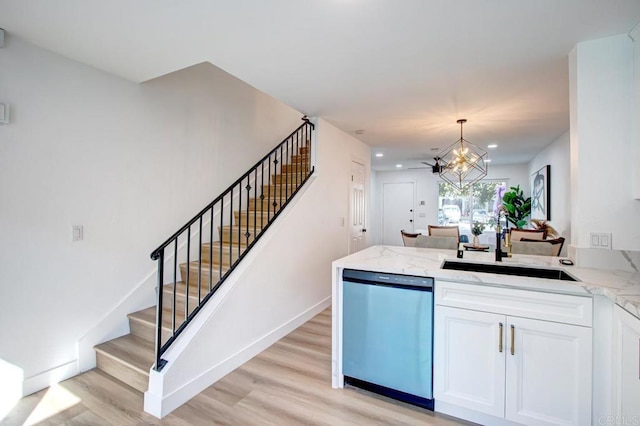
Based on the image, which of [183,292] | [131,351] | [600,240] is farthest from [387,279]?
[131,351]

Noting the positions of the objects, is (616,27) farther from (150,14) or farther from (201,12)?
(150,14)

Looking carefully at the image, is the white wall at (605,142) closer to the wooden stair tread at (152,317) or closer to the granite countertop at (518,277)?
the granite countertop at (518,277)

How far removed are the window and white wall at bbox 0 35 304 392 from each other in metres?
7.21

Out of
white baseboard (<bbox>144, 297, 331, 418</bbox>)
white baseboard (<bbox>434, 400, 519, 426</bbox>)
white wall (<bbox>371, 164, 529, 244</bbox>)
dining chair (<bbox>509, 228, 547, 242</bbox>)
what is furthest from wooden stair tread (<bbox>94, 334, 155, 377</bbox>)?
white wall (<bbox>371, 164, 529, 244</bbox>)

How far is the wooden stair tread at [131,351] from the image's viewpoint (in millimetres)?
2177

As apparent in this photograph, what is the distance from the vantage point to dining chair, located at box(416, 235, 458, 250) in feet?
11.2

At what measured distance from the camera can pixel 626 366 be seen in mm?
1362

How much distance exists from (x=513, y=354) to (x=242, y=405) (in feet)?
5.64

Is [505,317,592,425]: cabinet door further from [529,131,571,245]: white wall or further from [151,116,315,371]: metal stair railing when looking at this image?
[529,131,571,245]: white wall

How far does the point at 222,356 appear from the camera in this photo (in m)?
2.36

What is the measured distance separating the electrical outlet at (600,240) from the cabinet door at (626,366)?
0.71 metres

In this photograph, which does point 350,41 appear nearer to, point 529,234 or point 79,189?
point 79,189

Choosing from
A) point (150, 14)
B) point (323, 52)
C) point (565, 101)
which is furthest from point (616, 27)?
point (150, 14)

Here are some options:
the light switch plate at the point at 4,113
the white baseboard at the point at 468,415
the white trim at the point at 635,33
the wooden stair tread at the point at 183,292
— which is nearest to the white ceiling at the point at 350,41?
the white trim at the point at 635,33
